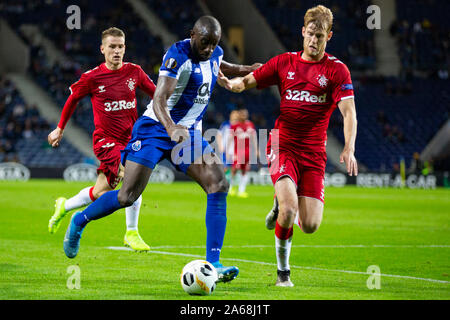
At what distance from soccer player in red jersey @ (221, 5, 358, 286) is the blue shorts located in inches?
30.0

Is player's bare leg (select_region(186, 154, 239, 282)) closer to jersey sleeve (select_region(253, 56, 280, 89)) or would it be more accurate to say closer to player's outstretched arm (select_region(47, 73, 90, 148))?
jersey sleeve (select_region(253, 56, 280, 89))

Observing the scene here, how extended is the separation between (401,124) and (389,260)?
2832 centimetres

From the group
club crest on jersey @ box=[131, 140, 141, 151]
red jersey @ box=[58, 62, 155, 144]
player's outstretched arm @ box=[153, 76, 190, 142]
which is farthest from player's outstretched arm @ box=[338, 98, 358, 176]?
red jersey @ box=[58, 62, 155, 144]

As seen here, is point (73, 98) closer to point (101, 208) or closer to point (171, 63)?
point (101, 208)

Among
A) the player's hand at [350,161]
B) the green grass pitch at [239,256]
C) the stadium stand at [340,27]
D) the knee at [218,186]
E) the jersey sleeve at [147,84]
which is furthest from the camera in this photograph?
the stadium stand at [340,27]

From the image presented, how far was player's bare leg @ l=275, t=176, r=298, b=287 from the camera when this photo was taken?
665 centimetres

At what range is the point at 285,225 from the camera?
6750mm

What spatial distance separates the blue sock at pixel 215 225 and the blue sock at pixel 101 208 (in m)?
1.07

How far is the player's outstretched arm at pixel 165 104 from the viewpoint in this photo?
647 cm

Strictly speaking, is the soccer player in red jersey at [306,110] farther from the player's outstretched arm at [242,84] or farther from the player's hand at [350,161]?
the player's hand at [350,161]

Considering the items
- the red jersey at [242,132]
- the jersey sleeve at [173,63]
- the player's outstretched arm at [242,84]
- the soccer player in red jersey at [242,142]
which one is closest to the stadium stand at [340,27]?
the soccer player in red jersey at [242,142]

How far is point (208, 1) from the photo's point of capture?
42344mm
